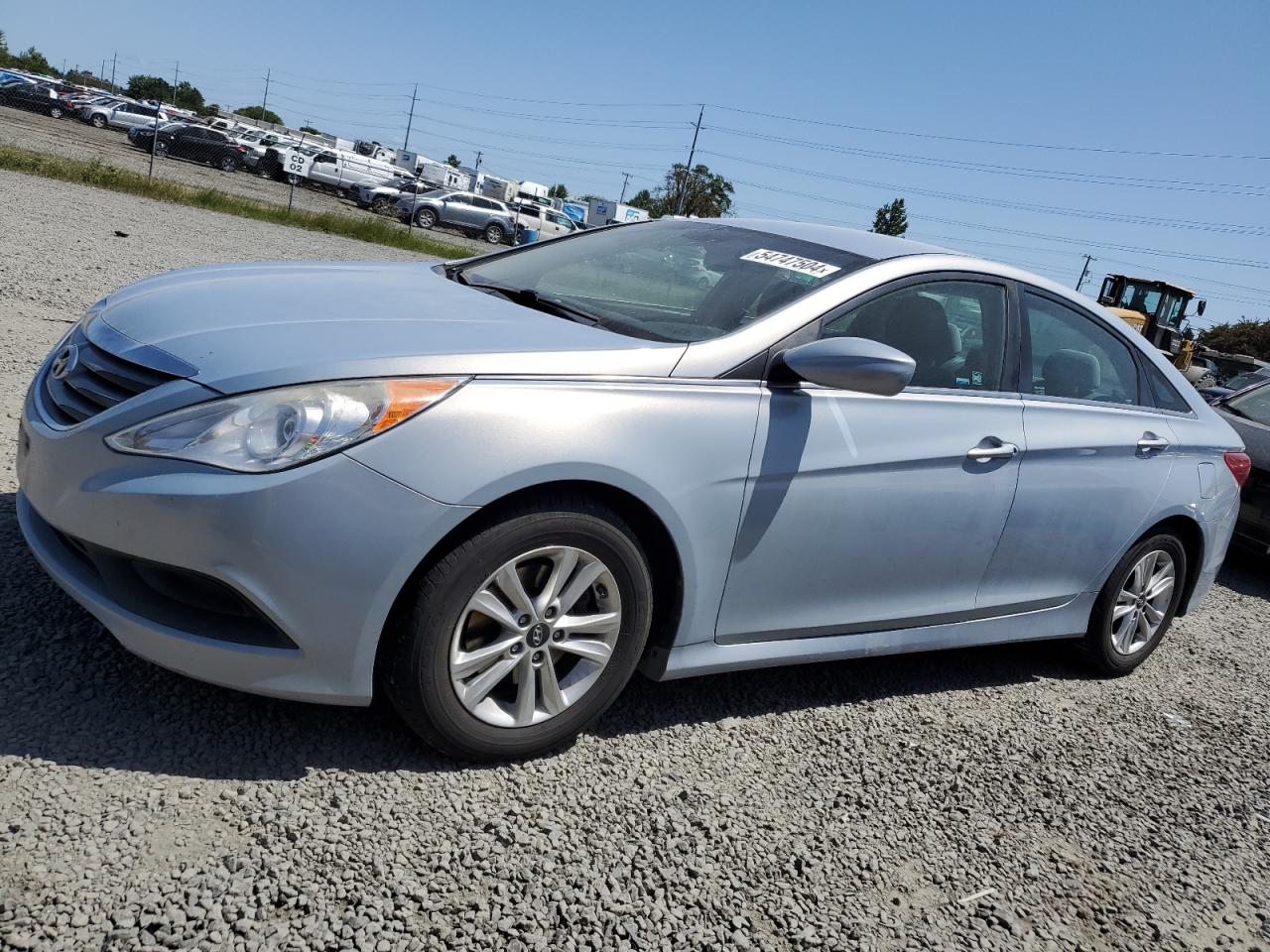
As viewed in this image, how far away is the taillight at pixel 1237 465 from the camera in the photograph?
4941 millimetres

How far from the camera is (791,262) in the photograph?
3.62 meters

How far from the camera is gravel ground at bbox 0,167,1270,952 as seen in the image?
2271 millimetres

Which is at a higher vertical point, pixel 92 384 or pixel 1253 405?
pixel 1253 405

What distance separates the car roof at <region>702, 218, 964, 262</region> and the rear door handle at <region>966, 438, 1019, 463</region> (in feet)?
2.37

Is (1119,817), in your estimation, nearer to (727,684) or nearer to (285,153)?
(727,684)

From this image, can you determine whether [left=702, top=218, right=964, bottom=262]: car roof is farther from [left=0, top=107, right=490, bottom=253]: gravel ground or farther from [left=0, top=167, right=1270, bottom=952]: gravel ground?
[left=0, top=107, right=490, bottom=253]: gravel ground

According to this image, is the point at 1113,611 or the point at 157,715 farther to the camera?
the point at 1113,611

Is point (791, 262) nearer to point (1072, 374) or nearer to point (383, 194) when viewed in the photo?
point (1072, 374)

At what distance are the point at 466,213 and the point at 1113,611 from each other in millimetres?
34559

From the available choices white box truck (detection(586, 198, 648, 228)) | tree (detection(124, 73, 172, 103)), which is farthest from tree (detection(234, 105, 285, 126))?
white box truck (detection(586, 198, 648, 228))

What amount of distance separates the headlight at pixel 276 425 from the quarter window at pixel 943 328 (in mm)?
1465

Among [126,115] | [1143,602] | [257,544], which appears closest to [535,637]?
[257,544]

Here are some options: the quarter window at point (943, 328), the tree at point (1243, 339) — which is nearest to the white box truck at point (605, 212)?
the tree at point (1243, 339)

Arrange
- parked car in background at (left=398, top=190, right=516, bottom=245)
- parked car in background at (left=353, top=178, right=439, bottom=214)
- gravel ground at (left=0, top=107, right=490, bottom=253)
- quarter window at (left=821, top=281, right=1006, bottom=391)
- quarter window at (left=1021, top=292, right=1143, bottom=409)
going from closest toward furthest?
quarter window at (left=821, top=281, right=1006, bottom=391), quarter window at (left=1021, top=292, right=1143, bottom=409), gravel ground at (left=0, top=107, right=490, bottom=253), parked car in background at (left=398, top=190, right=516, bottom=245), parked car in background at (left=353, top=178, right=439, bottom=214)
